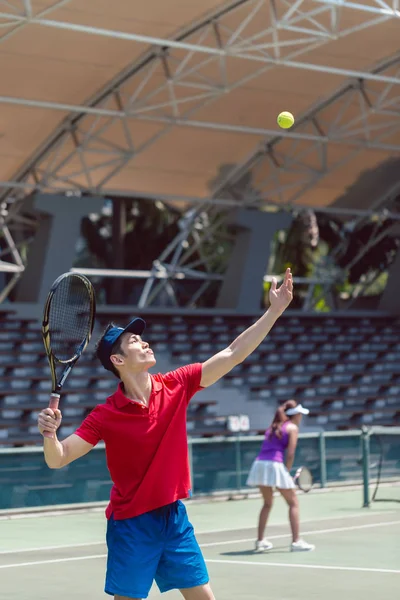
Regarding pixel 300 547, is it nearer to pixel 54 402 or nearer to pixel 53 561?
pixel 53 561

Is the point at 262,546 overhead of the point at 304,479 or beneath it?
beneath

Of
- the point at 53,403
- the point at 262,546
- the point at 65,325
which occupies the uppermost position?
the point at 65,325

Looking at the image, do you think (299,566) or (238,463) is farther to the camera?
(238,463)

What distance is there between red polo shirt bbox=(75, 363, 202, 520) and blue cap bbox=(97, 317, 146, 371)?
20 cm

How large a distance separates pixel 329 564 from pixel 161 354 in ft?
53.3

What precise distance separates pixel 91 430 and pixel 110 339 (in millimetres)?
469

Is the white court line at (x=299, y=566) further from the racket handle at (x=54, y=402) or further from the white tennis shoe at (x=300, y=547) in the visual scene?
the racket handle at (x=54, y=402)

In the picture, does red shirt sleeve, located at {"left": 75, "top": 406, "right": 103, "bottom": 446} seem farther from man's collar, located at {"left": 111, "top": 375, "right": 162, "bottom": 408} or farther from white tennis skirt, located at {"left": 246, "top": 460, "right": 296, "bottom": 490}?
white tennis skirt, located at {"left": 246, "top": 460, "right": 296, "bottom": 490}

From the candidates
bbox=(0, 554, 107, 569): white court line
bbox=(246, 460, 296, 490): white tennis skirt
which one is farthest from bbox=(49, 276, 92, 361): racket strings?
bbox=(246, 460, 296, 490): white tennis skirt

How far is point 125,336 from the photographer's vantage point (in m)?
5.95

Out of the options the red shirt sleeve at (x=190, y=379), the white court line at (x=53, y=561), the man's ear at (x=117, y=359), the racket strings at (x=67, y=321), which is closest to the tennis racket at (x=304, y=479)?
the white court line at (x=53, y=561)

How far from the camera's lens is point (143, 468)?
593cm

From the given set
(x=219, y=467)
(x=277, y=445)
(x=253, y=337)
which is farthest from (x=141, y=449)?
(x=219, y=467)

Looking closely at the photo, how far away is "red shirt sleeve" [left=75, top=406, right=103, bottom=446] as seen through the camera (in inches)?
234
